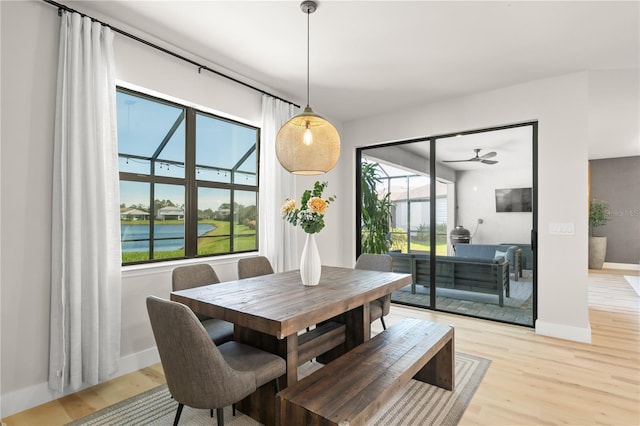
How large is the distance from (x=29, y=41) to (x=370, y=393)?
122 inches

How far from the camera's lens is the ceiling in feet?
8.20

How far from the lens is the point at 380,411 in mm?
2209

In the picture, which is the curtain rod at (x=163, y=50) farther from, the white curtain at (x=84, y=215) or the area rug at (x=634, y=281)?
the area rug at (x=634, y=281)

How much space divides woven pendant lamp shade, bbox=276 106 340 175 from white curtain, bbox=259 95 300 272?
1.27 m

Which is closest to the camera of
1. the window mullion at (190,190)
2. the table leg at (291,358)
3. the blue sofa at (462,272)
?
the table leg at (291,358)

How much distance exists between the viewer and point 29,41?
2.26 m

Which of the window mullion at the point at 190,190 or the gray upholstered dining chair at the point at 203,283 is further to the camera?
the window mullion at the point at 190,190

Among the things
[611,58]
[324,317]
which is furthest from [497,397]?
[611,58]

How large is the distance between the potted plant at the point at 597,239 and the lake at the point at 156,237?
8.95 metres

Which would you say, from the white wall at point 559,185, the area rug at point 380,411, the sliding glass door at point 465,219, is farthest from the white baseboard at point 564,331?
the area rug at point 380,411

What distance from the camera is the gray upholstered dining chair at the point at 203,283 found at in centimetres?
243

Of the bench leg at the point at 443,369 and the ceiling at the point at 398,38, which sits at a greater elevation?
the ceiling at the point at 398,38

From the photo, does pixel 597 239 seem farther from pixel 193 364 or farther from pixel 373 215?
pixel 193 364

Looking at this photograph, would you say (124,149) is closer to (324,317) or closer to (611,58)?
(324,317)
